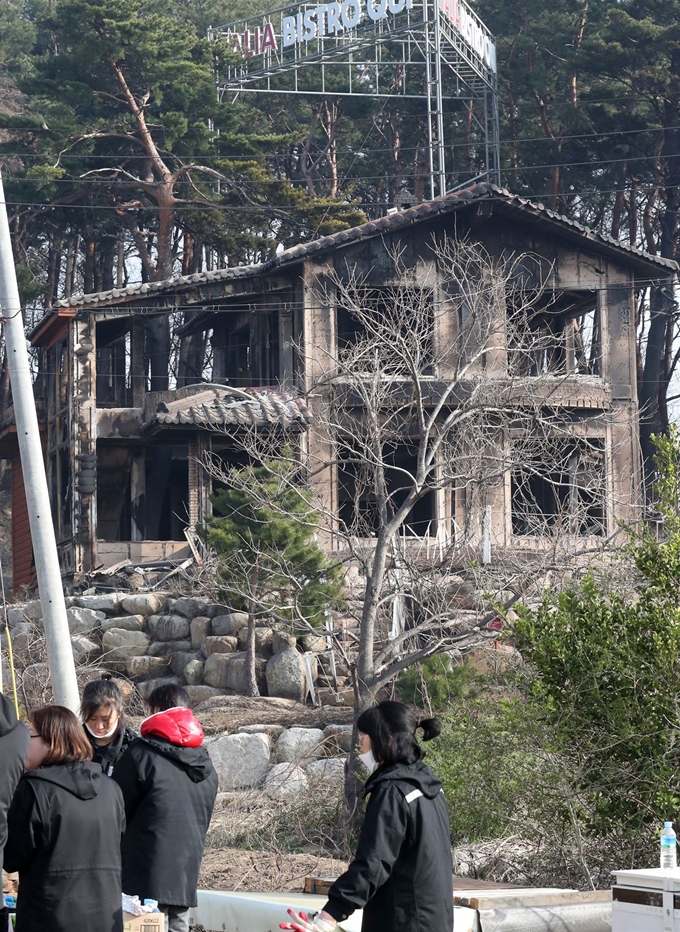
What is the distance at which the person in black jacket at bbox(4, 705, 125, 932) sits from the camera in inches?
180

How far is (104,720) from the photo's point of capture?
589 centimetres

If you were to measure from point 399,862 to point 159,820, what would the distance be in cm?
136

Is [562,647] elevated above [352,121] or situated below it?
below

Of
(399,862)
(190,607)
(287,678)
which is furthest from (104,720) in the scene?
(190,607)

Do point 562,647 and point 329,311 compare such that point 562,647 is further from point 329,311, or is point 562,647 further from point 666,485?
point 329,311

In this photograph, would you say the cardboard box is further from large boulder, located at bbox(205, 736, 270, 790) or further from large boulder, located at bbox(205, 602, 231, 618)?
large boulder, located at bbox(205, 602, 231, 618)

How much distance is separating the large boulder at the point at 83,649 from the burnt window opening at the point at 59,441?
177 inches

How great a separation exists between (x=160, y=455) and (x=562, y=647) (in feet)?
58.5

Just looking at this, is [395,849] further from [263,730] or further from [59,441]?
[59,441]

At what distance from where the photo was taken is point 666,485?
29.1 feet

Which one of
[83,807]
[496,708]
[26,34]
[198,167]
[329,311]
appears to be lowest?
[496,708]

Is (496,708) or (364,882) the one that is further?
(496,708)

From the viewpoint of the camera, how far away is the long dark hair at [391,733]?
4.63m

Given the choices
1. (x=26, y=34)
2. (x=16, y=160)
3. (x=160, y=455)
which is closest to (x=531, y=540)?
(x=160, y=455)
